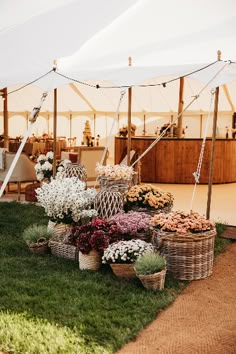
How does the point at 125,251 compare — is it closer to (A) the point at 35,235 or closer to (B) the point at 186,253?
(B) the point at 186,253

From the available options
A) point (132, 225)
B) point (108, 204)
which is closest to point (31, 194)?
point (108, 204)

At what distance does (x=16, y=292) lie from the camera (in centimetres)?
419

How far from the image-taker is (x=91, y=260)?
16.0 ft

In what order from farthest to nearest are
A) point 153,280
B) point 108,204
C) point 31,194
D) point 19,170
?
point 19,170
point 31,194
point 108,204
point 153,280

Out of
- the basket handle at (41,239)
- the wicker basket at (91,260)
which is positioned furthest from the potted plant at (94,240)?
the basket handle at (41,239)

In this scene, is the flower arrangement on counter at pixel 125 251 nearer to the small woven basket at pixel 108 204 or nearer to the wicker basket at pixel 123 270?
the wicker basket at pixel 123 270

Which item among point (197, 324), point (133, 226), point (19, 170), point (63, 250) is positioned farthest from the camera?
point (19, 170)

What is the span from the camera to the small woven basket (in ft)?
19.2

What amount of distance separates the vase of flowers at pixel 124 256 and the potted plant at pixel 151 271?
0.23 metres

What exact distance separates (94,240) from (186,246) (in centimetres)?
82

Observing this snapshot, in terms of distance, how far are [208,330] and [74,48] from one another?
11.7ft

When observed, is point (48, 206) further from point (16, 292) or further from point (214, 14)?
point (214, 14)

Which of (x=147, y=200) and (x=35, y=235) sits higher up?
(x=147, y=200)

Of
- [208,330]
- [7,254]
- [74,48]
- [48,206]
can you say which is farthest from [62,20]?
[208,330]
